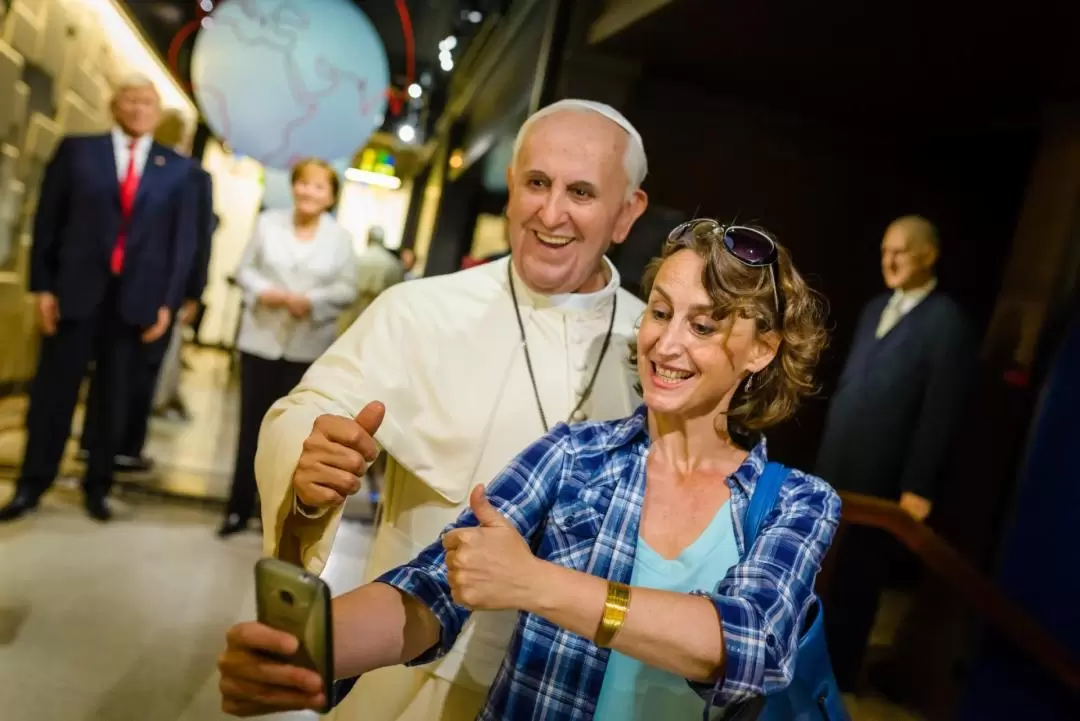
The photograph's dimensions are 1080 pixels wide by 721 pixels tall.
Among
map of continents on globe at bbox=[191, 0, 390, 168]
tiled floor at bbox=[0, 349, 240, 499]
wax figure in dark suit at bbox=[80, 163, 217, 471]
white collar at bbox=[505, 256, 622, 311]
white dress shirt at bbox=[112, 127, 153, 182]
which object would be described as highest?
map of continents on globe at bbox=[191, 0, 390, 168]

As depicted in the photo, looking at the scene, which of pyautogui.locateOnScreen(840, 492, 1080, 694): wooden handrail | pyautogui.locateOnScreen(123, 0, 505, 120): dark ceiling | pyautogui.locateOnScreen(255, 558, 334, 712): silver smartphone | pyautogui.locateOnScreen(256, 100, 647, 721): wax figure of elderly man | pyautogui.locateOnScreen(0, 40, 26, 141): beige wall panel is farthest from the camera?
pyautogui.locateOnScreen(123, 0, 505, 120): dark ceiling

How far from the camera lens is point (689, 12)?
7.64ft

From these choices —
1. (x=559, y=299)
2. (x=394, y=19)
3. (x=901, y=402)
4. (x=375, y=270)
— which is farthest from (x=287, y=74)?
(x=394, y=19)

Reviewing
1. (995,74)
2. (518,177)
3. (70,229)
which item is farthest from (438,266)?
(518,177)

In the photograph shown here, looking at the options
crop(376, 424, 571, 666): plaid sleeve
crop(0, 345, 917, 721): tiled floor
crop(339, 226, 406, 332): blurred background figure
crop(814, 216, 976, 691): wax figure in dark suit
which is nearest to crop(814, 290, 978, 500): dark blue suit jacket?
crop(814, 216, 976, 691): wax figure in dark suit

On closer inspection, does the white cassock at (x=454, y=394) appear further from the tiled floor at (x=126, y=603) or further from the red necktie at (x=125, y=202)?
the red necktie at (x=125, y=202)

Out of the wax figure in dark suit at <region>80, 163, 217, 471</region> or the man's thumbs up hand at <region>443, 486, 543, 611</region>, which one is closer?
the man's thumbs up hand at <region>443, 486, 543, 611</region>

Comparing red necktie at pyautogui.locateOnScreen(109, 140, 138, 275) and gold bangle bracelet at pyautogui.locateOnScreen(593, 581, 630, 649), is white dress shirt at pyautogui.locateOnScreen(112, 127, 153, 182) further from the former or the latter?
gold bangle bracelet at pyautogui.locateOnScreen(593, 581, 630, 649)

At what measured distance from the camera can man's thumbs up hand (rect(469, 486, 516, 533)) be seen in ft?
2.87

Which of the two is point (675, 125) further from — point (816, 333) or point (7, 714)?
point (7, 714)

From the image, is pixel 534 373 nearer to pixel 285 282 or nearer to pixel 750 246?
pixel 750 246

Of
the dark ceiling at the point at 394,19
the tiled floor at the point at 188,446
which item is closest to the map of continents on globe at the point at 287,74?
the tiled floor at the point at 188,446

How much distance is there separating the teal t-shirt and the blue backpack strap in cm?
3

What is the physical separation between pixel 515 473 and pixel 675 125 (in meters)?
2.08
